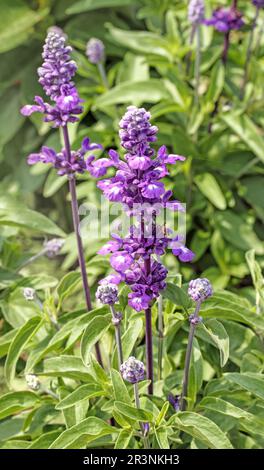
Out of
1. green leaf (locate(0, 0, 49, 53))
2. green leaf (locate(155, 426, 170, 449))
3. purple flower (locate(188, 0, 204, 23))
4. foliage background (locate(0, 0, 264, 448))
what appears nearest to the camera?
green leaf (locate(155, 426, 170, 449))

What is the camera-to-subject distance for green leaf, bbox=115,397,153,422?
204 centimetres

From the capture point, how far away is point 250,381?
2.13 meters

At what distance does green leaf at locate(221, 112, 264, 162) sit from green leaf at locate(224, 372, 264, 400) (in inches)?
59.4

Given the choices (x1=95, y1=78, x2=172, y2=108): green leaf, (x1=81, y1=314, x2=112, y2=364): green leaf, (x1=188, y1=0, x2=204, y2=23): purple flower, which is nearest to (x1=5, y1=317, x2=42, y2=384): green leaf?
(x1=81, y1=314, x2=112, y2=364): green leaf

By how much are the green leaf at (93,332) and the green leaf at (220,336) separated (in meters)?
0.33

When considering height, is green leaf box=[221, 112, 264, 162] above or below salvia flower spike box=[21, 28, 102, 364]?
below

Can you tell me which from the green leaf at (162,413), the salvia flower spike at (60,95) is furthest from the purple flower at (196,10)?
the green leaf at (162,413)

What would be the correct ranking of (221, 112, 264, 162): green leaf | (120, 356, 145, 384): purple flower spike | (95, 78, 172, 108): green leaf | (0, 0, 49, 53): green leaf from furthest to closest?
(0, 0, 49, 53): green leaf, (95, 78, 172, 108): green leaf, (221, 112, 264, 162): green leaf, (120, 356, 145, 384): purple flower spike

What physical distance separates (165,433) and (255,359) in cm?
58

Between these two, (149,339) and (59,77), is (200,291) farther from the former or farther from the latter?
(59,77)

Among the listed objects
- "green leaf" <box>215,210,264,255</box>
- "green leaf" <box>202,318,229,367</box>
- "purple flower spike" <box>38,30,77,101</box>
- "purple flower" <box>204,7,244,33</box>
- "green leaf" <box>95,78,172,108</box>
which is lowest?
"green leaf" <box>215,210,264,255</box>

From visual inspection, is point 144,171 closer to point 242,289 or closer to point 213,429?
point 213,429

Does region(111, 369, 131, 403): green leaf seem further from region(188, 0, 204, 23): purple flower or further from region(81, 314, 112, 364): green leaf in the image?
region(188, 0, 204, 23): purple flower

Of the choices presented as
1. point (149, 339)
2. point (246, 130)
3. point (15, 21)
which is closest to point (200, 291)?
point (149, 339)
